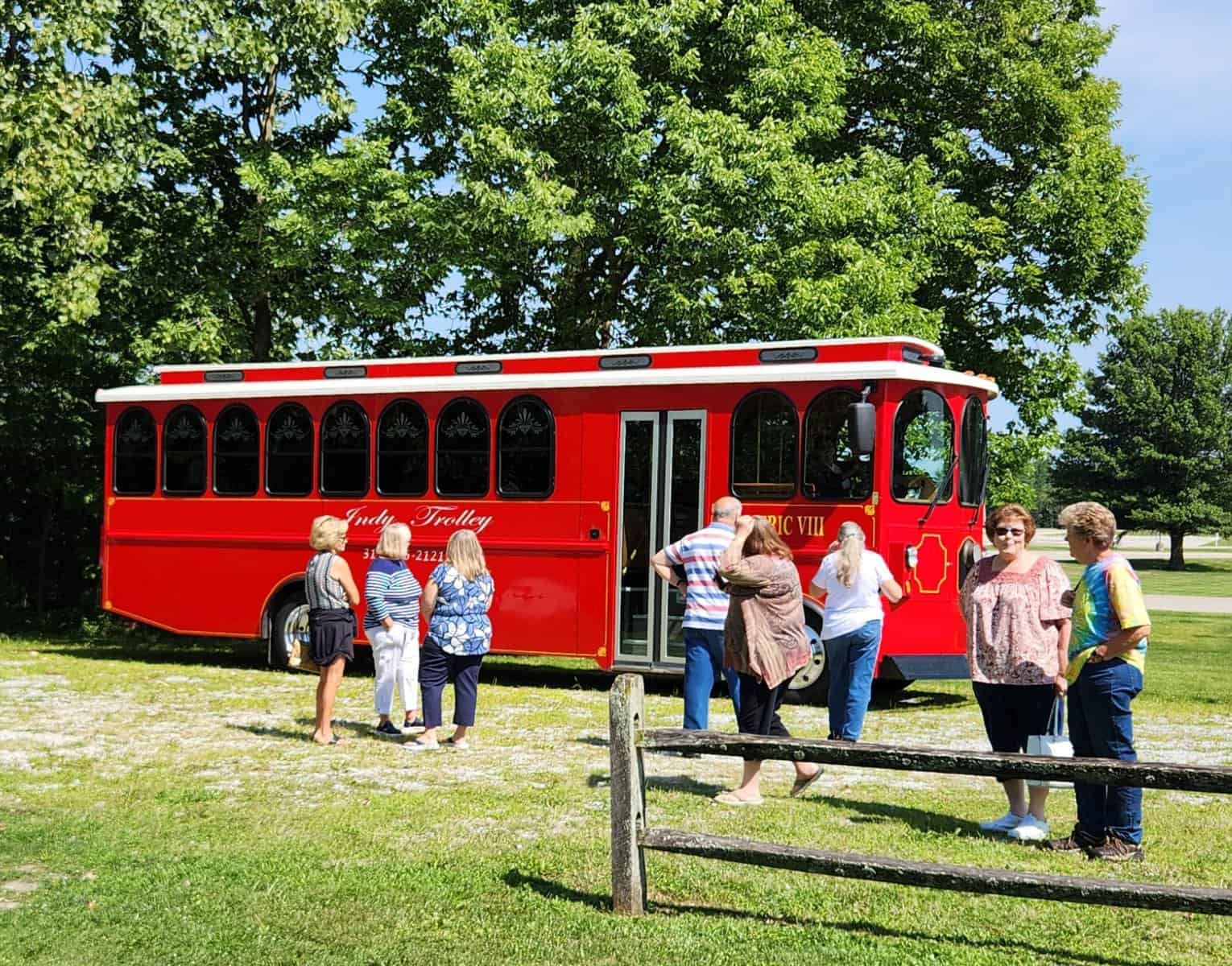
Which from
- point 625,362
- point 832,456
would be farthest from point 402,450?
point 832,456

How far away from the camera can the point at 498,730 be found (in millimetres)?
11625

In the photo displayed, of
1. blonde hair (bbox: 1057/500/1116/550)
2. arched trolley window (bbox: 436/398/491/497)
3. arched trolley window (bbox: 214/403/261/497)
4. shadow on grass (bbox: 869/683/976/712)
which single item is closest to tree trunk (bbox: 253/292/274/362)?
arched trolley window (bbox: 214/403/261/497)

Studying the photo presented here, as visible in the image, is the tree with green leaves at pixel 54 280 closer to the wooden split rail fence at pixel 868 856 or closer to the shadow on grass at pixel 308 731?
the shadow on grass at pixel 308 731

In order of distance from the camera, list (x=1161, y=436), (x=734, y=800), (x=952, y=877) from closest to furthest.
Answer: (x=952, y=877), (x=734, y=800), (x=1161, y=436)

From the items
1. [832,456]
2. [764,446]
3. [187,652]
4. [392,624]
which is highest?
[764,446]

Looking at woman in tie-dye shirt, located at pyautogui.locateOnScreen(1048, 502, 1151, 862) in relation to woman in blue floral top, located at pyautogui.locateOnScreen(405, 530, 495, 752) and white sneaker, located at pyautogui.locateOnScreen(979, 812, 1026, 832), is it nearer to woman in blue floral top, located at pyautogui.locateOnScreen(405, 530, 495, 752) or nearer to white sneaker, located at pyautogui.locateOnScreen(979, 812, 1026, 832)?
white sneaker, located at pyautogui.locateOnScreen(979, 812, 1026, 832)

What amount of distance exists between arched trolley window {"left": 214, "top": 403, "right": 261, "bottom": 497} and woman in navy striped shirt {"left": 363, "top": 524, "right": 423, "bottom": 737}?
5.73 meters

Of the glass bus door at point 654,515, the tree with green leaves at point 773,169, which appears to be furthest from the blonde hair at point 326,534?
the tree with green leaves at point 773,169

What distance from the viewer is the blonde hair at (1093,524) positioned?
7242 mm

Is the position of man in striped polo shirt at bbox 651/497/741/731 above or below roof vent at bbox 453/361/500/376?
below

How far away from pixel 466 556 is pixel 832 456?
4.23m

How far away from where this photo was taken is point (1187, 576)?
186 ft

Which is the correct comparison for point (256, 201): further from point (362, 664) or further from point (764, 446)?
point (764, 446)

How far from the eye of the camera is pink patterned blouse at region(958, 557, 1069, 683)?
7.76 metres
